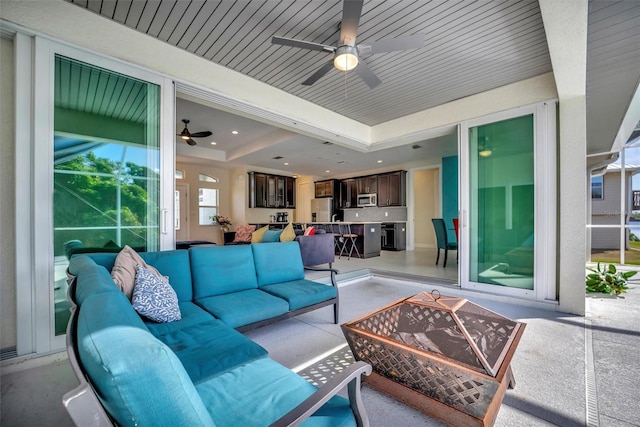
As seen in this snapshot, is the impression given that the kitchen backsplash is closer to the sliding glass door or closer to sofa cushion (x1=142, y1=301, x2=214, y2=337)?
the sliding glass door

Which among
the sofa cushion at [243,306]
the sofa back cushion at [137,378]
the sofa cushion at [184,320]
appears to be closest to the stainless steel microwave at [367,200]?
the sofa cushion at [243,306]

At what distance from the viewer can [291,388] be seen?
1.04 metres

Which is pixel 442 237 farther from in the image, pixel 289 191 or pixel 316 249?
pixel 289 191

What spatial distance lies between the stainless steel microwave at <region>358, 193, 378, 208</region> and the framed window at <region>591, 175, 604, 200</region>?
19.5 feet

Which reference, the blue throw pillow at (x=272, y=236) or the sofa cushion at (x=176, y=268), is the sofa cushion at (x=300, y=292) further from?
the blue throw pillow at (x=272, y=236)

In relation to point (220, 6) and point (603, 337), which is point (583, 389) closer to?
point (603, 337)

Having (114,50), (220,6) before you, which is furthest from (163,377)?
(114,50)

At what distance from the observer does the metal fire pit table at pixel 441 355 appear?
4.18 ft

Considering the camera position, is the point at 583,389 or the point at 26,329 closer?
the point at 583,389

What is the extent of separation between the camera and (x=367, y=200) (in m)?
8.66

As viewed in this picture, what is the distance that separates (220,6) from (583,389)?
12.7 feet

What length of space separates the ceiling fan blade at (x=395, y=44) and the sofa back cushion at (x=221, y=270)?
2.20 metres

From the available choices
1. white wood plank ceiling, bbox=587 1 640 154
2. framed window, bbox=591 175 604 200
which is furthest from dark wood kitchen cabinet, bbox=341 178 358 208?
framed window, bbox=591 175 604 200

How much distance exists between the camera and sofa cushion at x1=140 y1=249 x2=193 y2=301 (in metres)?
2.09
